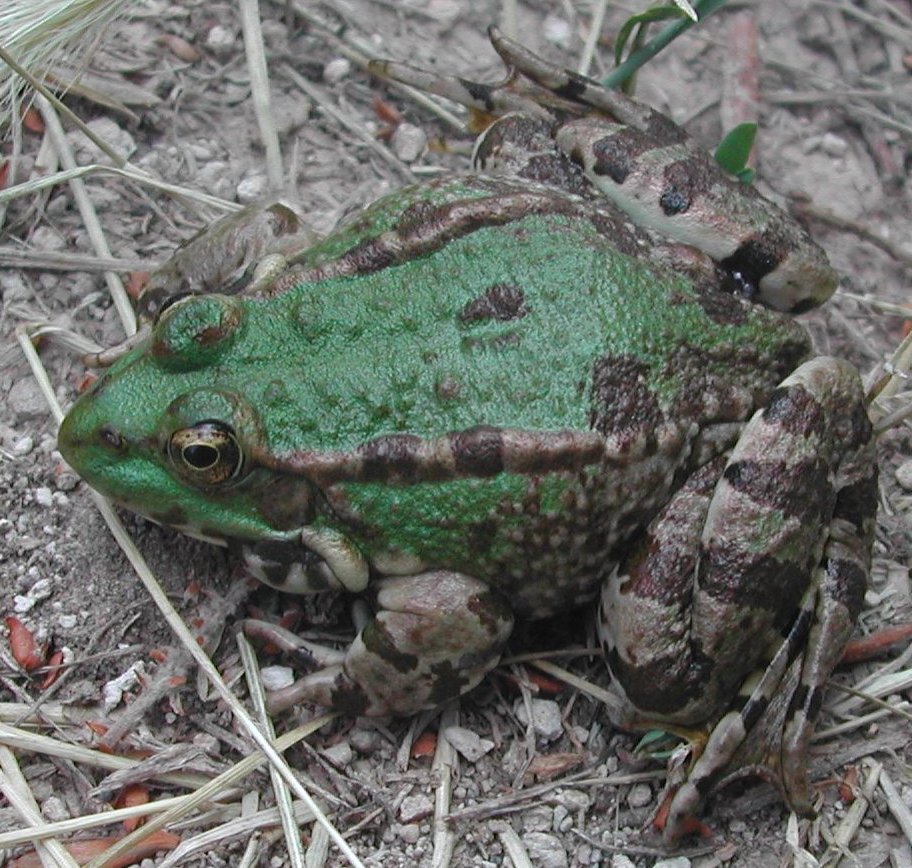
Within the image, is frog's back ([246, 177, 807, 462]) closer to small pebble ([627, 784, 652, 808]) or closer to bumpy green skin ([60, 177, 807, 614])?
bumpy green skin ([60, 177, 807, 614])

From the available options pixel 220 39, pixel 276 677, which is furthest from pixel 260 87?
pixel 276 677

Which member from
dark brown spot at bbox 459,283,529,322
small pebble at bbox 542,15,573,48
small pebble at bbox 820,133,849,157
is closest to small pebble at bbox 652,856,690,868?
dark brown spot at bbox 459,283,529,322

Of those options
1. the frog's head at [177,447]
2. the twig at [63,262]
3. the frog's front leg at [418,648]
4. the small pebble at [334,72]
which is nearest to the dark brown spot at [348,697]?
the frog's front leg at [418,648]

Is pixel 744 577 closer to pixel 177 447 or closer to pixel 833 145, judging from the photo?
pixel 177 447

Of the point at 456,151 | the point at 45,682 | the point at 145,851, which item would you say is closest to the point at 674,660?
the point at 145,851

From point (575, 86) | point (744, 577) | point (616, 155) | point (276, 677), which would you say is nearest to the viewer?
point (744, 577)
